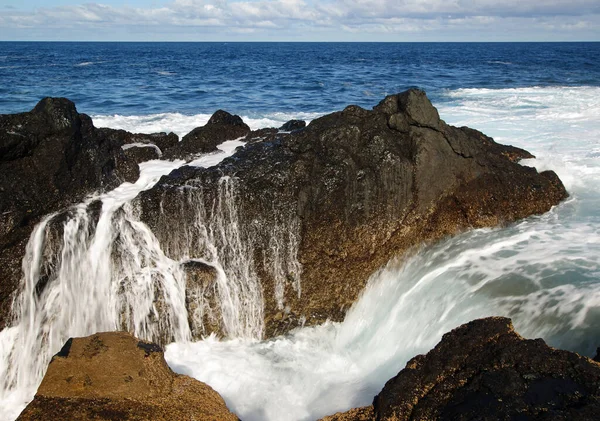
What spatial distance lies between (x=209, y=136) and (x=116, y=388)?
202 inches

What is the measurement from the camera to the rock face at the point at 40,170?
541 cm

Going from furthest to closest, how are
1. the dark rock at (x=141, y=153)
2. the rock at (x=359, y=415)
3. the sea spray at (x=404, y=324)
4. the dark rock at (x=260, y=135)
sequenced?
1. the dark rock at (x=260, y=135)
2. the dark rock at (x=141, y=153)
3. the sea spray at (x=404, y=324)
4. the rock at (x=359, y=415)

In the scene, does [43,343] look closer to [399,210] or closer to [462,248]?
[399,210]

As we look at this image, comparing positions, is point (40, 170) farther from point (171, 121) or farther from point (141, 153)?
point (171, 121)

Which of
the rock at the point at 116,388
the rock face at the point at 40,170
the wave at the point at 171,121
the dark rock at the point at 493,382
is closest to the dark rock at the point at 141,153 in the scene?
the rock face at the point at 40,170

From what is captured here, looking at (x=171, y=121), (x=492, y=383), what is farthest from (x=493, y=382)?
(x=171, y=121)

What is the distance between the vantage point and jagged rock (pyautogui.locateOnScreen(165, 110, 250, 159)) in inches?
307

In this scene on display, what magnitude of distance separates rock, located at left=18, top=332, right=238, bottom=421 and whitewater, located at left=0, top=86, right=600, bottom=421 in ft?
4.31

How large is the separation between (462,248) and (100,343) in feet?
14.1

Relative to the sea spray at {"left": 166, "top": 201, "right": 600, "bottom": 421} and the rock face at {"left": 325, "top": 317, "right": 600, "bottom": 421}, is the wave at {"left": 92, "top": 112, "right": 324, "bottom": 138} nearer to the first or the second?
the sea spray at {"left": 166, "top": 201, "right": 600, "bottom": 421}

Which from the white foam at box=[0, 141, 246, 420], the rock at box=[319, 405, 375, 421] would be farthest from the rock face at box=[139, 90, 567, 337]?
the rock at box=[319, 405, 375, 421]

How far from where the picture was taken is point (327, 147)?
6301mm

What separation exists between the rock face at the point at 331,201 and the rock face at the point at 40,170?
1.03 m

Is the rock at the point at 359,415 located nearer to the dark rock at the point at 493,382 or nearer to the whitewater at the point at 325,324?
the dark rock at the point at 493,382
